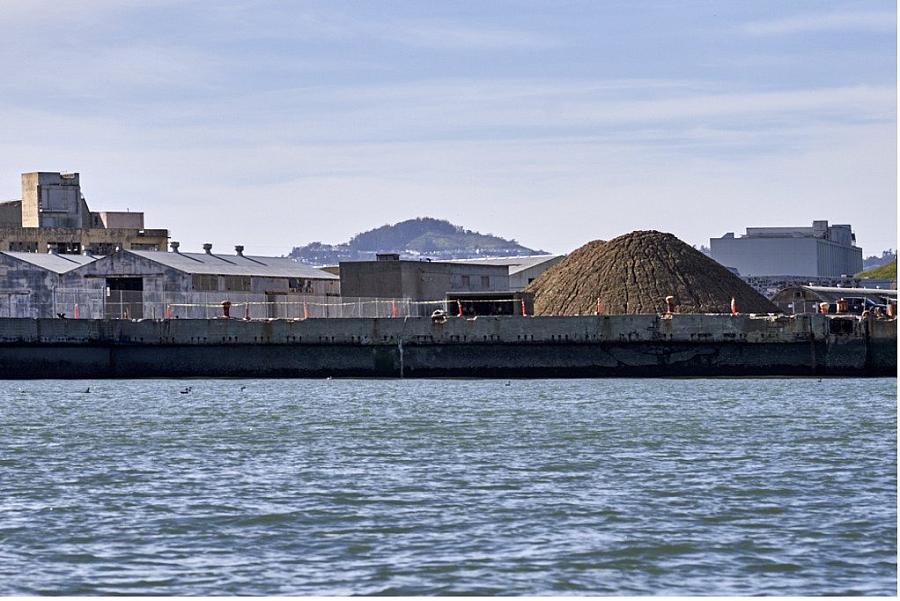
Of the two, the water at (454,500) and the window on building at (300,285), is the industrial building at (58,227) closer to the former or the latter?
the window on building at (300,285)

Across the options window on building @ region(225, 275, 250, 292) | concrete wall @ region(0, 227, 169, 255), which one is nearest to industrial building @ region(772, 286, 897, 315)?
window on building @ region(225, 275, 250, 292)

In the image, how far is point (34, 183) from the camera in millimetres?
111688

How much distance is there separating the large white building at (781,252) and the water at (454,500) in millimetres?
105939

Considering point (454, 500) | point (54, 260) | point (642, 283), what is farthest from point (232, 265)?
point (454, 500)

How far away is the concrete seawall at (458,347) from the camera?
58.1 m

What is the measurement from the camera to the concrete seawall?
191 feet

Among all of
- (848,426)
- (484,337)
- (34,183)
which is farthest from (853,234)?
(848,426)

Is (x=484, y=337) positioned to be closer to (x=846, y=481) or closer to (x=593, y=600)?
(x=846, y=481)

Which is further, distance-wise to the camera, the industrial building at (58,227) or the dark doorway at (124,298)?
the industrial building at (58,227)

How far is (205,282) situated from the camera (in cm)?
8025

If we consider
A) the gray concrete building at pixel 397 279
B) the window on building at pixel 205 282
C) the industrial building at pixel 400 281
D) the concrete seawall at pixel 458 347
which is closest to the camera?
the concrete seawall at pixel 458 347

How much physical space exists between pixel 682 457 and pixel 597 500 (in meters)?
6.50

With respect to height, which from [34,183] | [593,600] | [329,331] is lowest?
[593,600]

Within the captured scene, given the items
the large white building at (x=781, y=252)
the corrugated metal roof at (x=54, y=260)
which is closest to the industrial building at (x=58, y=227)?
the corrugated metal roof at (x=54, y=260)
